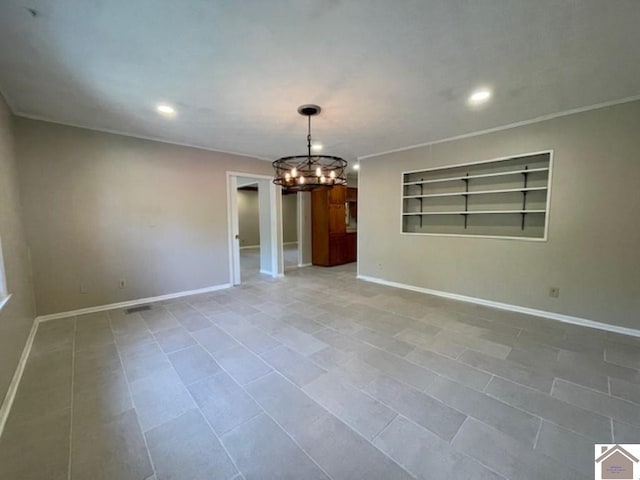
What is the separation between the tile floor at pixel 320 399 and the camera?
143 cm

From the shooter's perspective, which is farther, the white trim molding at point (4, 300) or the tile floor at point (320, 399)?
the white trim molding at point (4, 300)

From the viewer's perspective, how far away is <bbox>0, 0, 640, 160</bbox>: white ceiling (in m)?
1.60

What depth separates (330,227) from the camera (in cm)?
689

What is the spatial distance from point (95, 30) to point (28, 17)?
0.34 metres

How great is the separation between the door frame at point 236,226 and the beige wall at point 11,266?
2.62 meters

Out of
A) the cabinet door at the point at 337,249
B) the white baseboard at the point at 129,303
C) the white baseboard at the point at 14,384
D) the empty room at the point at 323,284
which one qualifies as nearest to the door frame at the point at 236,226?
the empty room at the point at 323,284

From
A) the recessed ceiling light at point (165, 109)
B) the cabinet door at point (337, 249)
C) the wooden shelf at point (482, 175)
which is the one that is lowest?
the cabinet door at point (337, 249)

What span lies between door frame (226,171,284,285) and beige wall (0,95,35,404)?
2.62 m

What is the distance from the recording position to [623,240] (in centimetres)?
292

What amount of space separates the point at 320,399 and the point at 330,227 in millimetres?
5202

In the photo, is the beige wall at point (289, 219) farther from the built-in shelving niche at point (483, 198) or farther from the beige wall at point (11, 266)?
the beige wall at point (11, 266)

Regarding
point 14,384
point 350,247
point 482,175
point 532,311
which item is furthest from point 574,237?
point 14,384

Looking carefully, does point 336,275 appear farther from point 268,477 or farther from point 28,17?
point 28,17

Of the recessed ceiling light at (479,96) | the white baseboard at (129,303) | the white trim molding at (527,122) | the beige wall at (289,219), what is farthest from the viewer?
the beige wall at (289,219)
